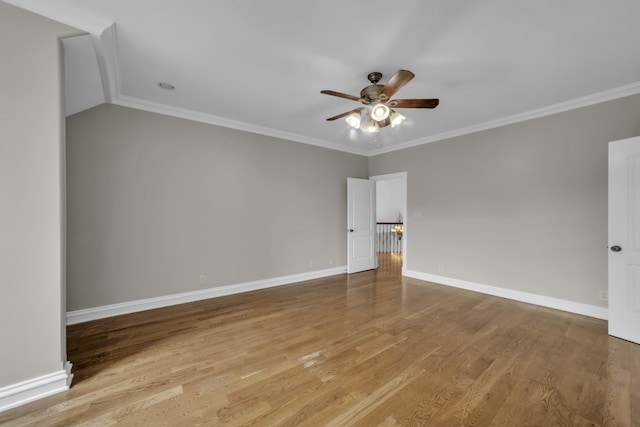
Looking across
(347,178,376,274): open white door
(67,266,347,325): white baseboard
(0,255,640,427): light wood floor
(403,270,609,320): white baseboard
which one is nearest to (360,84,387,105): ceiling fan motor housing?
(0,255,640,427): light wood floor

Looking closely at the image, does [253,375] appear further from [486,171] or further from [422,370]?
[486,171]

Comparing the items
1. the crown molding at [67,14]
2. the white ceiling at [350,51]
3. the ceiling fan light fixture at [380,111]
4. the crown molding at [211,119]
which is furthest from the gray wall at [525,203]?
the crown molding at [67,14]

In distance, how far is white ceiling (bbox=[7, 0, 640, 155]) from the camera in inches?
74.5

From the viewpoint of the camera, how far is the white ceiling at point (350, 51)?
74.5 inches

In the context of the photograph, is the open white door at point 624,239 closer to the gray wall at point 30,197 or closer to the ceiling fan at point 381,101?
the ceiling fan at point 381,101

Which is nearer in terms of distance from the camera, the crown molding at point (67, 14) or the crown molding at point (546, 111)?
the crown molding at point (67, 14)

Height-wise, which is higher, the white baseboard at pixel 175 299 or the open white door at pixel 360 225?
the open white door at pixel 360 225

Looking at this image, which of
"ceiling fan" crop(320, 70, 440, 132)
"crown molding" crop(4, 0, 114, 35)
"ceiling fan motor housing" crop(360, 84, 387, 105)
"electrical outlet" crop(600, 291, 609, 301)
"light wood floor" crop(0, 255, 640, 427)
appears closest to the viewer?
"light wood floor" crop(0, 255, 640, 427)

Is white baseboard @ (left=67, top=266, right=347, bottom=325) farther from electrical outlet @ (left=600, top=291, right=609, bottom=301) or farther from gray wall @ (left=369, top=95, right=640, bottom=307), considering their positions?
electrical outlet @ (left=600, top=291, right=609, bottom=301)

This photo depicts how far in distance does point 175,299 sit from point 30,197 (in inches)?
90.2

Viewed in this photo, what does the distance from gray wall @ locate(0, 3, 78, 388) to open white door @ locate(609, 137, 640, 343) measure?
5123 mm

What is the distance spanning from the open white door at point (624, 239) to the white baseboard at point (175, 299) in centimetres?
400

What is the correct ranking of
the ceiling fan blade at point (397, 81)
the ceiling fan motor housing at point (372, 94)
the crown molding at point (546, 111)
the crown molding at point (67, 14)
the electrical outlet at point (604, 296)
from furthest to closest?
the electrical outlet at point (604, 296) < the crown molding at point (546, 111) < the ceiling fan motor housing at point (372, 94) < the ceiling fan blade at point (397, 81) < the crown molding at point (67, 14)

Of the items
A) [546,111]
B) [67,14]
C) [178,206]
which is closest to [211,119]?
[178,206]
